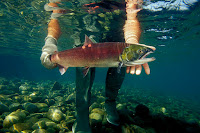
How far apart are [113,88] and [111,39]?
2065 millimetres

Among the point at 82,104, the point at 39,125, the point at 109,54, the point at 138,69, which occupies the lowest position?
the point at 39,125

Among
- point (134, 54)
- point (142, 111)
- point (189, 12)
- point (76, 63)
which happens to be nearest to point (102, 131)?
point (142, 111)

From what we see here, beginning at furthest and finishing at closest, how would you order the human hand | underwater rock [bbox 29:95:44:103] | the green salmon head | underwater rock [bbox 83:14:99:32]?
underwater rock [bbox 83:14:99:32], underwater rock [bbox 29:95:44:103], the human hand, the green salmon head

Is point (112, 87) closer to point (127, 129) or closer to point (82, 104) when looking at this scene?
point (82, 104)

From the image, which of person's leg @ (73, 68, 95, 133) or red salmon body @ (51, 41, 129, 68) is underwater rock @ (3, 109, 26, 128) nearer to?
person's leg @ (73, 68, 95, 133)

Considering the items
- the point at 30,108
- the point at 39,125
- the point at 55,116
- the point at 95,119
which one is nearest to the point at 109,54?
the point at 95,119

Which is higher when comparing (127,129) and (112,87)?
(112,87)

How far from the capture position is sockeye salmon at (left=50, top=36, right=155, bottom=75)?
1654 millimetres

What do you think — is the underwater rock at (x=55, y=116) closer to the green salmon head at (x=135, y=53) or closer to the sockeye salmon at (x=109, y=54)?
the sockeye salmon at (x=109, y=54)

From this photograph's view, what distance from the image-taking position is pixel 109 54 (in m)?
1.71

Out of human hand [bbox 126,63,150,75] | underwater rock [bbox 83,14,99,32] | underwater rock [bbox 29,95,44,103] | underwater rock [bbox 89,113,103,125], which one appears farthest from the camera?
underwater rock [bbox 83,14,99,32]

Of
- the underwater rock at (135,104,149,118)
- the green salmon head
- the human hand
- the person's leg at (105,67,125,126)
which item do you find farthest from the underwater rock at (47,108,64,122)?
the green salmon head

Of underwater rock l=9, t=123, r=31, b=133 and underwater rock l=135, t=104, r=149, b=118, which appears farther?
underwater rock l=135, t=104, r=149, b=118

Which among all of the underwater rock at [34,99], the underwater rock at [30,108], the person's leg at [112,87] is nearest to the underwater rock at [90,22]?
the person's leg at [112,87]
